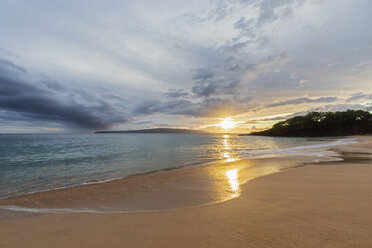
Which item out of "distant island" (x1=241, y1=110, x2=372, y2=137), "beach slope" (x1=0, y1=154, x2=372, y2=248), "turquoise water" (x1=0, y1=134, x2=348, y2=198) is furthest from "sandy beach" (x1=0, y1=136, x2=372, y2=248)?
"distant island" (x1=241, y1=110, x2=372, y2=137)

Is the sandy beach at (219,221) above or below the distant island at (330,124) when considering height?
below

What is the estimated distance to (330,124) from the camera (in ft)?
316

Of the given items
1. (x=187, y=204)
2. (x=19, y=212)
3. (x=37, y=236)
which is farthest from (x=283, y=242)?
(x=19, y=212)

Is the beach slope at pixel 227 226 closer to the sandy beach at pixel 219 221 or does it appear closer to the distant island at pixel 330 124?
the sandy beach at pixel 219 221

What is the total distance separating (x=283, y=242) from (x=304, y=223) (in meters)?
0.98

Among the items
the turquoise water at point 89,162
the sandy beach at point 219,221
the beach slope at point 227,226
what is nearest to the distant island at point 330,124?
the turquoise water at point 89,162

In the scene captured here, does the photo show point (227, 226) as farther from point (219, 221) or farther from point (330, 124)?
point (330, 124)

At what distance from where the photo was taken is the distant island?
90.6m

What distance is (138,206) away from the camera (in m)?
5.67

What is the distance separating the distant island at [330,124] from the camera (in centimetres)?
9056

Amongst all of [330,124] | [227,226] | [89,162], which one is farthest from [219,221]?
[330,124]

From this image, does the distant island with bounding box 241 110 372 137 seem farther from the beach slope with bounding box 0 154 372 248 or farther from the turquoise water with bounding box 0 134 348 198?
the beach slope with bounding box 0 154 372 248

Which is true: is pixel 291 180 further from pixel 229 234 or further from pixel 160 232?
pixel 160 232

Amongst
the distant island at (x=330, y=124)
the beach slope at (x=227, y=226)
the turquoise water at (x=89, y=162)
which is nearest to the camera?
the beach slope at (x=227, y=226)
